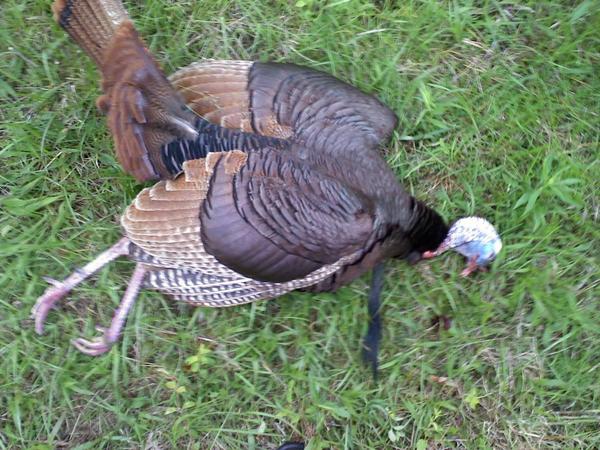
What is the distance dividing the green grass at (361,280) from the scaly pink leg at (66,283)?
63 mm

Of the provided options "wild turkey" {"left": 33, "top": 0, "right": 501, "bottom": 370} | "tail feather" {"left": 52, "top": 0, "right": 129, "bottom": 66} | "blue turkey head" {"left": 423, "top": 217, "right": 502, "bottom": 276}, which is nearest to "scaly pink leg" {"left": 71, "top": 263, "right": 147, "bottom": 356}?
"wild turkey" {"left": 33, "top": 0, "right": 501, "bottom": 370}

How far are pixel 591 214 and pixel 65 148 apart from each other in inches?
100

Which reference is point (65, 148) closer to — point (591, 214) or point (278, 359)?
point (278, 359)

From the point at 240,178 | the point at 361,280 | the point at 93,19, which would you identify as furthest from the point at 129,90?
the point at 361,280

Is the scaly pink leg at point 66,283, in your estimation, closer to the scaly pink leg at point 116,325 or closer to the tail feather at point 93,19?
the scaly pink leg at point 116,325

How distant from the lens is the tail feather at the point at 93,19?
2.61m

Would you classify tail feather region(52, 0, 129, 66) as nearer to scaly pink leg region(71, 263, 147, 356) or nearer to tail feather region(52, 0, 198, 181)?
tail feather region(52, 0, 198, 181)

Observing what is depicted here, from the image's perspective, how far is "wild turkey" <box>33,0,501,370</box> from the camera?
8.30 feet

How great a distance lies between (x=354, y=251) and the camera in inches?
105

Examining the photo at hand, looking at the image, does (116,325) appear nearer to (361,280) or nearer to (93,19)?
(361,280)

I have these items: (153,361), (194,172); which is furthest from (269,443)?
(194,172)

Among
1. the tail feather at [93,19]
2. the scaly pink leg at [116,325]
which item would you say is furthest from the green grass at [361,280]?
the tail feather at [93,19]

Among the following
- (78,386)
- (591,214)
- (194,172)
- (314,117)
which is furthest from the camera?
(591,214)

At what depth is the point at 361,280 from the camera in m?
3.08
